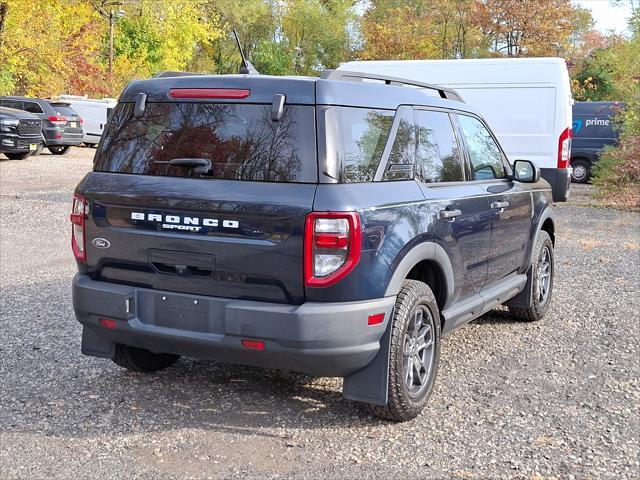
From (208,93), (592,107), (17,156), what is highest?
(592,107)

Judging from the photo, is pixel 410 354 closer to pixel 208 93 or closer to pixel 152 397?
pixel 152 397

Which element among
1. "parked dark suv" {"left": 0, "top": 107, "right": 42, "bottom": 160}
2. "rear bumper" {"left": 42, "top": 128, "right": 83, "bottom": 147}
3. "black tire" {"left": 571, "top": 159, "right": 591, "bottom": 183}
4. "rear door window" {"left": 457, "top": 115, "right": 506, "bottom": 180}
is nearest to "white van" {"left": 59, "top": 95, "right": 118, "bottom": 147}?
"rear bumper" {"left": 42, "top": 128, "right": 83, "bottom": 147}

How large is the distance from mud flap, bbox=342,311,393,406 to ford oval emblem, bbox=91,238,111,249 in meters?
1.52

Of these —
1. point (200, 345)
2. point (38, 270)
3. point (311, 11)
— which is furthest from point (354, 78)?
point (311, 11)

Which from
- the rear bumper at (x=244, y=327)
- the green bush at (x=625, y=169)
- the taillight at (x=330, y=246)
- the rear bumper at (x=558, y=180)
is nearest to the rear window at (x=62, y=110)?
the green bush at (x=625, y=169)

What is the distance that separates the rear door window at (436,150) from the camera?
15.4 feet

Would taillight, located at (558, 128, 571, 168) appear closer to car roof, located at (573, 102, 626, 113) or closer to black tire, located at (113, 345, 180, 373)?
car roof, located at (573, 102, 626, 113)

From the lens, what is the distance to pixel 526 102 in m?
13.4

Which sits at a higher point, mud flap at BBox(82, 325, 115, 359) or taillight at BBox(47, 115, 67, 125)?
taillight at BBox(47, 115, 67, 125)

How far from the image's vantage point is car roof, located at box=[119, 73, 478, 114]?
396 centimetres

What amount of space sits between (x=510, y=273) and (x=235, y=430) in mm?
2736

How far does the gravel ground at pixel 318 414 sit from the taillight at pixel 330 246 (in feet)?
3.05

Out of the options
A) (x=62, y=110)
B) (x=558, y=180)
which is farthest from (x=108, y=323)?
(x=62, y=110)

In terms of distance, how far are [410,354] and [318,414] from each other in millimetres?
A: 645
